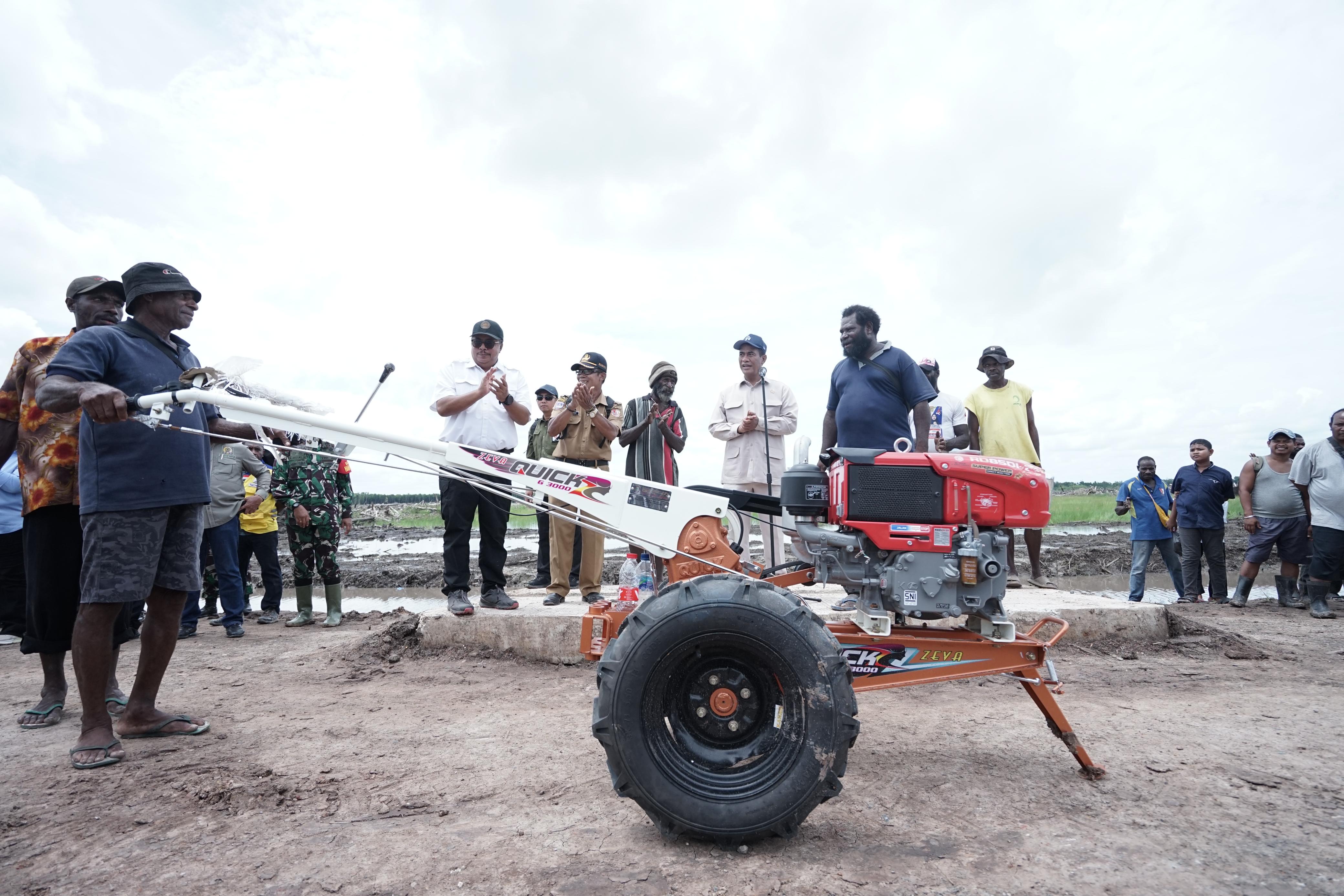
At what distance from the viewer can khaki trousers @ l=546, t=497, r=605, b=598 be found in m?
5.69

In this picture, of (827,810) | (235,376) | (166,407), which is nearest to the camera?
(827,810)

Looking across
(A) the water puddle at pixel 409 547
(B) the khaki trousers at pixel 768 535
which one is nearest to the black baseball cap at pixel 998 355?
(B) the khaki trousers at pixel 768 535

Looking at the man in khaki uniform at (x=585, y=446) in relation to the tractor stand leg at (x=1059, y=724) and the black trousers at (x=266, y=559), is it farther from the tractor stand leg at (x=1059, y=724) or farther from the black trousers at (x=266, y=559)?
the black trousers at (x=266, y=559)

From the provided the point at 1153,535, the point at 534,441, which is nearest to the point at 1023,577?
the point at 1153,535

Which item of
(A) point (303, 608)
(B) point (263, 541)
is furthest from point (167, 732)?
(B) point (263, 541)

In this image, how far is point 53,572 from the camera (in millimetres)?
3658

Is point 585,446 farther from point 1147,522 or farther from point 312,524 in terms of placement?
point 1147,522

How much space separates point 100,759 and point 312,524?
13.0 feet

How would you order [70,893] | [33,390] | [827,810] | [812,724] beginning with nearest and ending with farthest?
1. [70,893]
2. [812,724]
3. [827,810]
4. [33,390]

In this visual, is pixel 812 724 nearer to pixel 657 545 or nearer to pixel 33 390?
pixel 657 545

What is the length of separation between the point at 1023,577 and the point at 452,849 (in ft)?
26.2

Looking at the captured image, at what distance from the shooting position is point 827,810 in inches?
107

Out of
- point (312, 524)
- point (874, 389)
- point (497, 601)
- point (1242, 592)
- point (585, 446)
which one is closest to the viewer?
point (874, 389)

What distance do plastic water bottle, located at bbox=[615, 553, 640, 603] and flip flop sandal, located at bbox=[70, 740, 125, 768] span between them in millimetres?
2481
